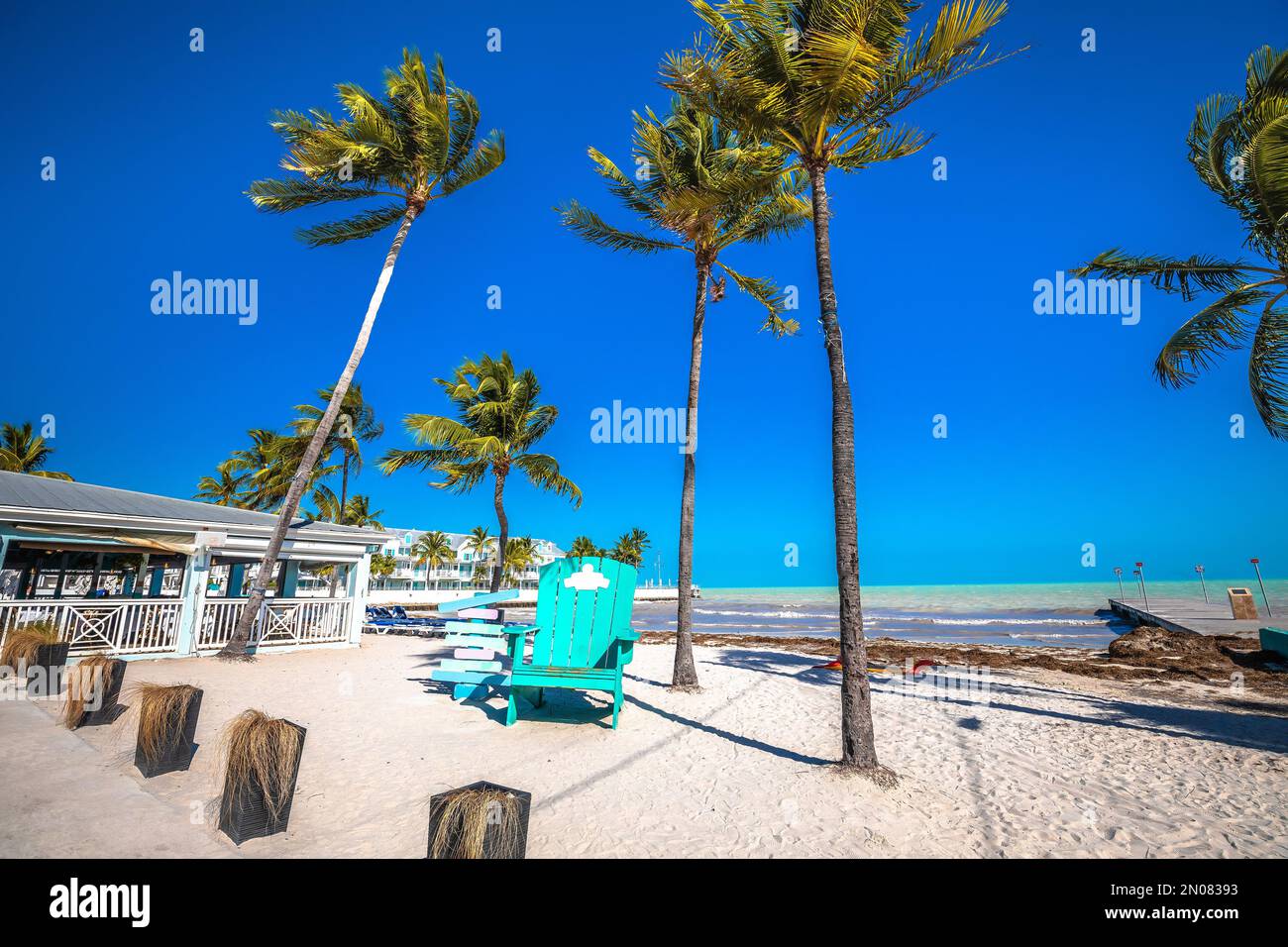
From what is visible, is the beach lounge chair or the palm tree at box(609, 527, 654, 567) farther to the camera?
the palm tree at box(609, 527, 654, 567)

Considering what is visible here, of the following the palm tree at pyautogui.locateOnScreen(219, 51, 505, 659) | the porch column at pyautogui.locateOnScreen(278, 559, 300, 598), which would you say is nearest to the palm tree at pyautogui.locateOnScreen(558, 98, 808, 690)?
the palm tree at pyautogui.locateOnScreen(219, 51, 505, 659)

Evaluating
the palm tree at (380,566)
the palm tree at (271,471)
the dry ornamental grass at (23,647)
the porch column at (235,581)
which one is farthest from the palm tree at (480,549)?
the dry ornamental grass at (23,647)

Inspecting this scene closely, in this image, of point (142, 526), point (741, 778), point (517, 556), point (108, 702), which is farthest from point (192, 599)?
point (517, 556)

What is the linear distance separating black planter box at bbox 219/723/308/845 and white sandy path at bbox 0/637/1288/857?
0.08m

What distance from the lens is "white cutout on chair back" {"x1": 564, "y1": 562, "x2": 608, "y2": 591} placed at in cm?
588

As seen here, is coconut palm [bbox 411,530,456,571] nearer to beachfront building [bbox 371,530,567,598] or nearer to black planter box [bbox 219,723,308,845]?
beachfront building [bbox 371,530,567,598]

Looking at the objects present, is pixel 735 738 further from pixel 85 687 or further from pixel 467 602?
pixel 85 687

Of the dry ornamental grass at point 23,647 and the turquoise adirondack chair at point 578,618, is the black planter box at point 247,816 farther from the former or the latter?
the dry ornamental grass at point 23,647

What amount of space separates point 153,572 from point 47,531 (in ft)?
36.6

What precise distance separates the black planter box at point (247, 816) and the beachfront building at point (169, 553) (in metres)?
8.58

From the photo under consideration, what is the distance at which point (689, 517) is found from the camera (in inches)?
325

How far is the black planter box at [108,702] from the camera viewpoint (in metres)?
4.45

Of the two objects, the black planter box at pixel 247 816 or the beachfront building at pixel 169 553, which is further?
the beachfront building at pixel 169 553
